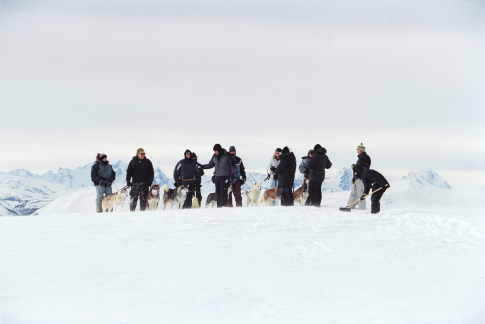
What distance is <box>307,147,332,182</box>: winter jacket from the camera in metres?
12.1

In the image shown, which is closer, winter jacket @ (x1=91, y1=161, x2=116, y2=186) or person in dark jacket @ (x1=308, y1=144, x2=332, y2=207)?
person in dark jacket @ (x1=308, y1=144, x2=332, y2=207)

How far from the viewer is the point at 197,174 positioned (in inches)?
514

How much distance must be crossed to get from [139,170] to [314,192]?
4.71 meters

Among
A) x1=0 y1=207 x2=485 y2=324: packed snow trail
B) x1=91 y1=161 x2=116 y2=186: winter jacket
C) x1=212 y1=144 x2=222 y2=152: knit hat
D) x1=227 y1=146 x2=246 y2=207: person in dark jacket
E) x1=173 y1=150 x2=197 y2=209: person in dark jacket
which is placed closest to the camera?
x1=0 y1=207 x2=485 y2=324: packed snow trail

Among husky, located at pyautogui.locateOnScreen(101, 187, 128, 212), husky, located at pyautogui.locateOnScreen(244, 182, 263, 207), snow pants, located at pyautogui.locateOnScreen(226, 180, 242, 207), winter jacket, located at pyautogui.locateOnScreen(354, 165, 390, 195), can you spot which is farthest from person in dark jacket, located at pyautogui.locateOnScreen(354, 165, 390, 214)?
husky, located at pyautogui.locateOnScreen(101, 187, 128, 212)

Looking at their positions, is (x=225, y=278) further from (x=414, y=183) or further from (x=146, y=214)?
(x=414, y=183)

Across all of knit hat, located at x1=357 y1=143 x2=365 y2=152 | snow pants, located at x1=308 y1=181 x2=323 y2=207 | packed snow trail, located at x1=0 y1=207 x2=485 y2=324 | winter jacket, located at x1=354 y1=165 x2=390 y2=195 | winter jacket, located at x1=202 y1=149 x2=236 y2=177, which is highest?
knit hat, located at x1=357 y1=143 x2=365 y2=152

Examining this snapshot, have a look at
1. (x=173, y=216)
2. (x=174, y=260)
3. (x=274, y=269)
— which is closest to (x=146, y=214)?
(x=173, y=216)

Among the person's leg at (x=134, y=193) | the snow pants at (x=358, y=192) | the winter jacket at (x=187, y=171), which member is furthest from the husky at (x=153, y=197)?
the snow pants at (x=358, y=192)

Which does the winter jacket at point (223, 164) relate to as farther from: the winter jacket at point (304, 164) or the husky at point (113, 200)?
the husky at point (113, 200)

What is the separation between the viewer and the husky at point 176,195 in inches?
517

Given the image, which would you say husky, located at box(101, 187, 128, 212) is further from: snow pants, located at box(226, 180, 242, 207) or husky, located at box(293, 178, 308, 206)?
husky, located at box(293, 178, 308, 206)

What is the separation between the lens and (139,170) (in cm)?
1235

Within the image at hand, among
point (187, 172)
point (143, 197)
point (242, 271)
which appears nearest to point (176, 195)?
point (187, 172)
